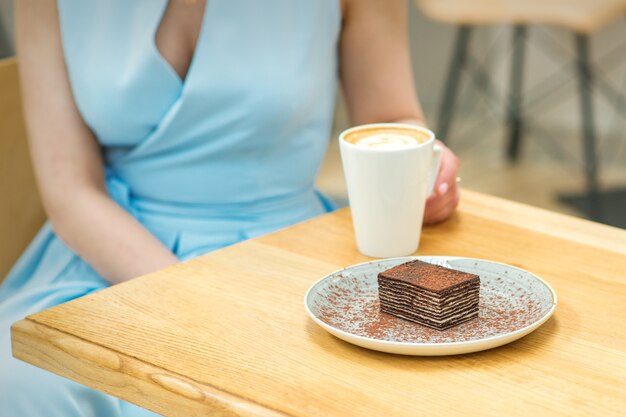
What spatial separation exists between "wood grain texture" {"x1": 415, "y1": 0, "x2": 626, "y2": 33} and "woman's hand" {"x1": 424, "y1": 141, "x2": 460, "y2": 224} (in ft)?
7.15

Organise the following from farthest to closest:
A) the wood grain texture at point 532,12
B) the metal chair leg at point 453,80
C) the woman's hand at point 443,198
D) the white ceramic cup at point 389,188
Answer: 1. the metal chair leg at point 453,80
2. the wood grain texture at point 532,12
3. the woman's hand at point 443,198
4. the white ceramic cup at point 389,188

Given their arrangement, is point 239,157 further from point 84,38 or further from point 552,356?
point 552,356

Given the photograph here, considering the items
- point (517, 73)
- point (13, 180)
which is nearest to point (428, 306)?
point (13, 180)

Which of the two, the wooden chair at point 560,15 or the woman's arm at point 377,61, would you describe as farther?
the wooden chair at point 560,15

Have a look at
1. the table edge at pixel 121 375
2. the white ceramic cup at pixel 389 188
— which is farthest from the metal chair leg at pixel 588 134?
the table edge at pixel 121 375

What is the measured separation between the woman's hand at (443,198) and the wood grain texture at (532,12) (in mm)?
2179

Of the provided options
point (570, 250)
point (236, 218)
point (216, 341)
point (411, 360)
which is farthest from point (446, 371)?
point (236, 218)

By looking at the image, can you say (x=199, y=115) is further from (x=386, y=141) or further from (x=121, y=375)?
(x=121, y=375)

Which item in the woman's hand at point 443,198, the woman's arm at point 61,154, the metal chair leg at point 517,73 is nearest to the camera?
the woman's hand at point 443,198

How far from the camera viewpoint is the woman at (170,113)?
48.9 inches

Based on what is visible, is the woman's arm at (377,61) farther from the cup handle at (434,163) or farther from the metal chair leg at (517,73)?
the metal chair leg at (517,73)

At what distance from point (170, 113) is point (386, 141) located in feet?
1.30

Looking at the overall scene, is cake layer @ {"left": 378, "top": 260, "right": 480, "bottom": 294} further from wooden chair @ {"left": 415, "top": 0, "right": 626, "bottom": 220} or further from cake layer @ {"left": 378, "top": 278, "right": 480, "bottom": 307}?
wooden chair @ {"left": 415, "top": 0, "right": 626, "bottom": 220}

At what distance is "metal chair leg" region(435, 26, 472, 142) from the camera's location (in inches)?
160
